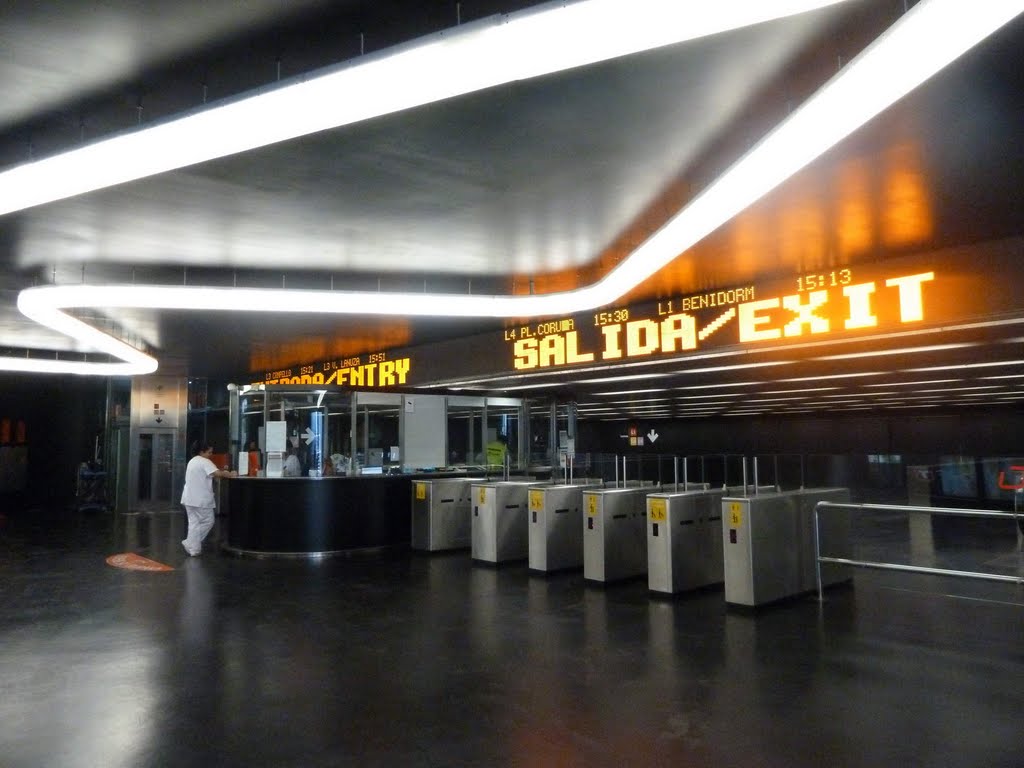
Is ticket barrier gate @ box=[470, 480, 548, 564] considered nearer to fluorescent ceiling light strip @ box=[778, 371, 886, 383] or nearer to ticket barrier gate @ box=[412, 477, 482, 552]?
ticket barrier gate @ box=[412, 477, 482, 552]

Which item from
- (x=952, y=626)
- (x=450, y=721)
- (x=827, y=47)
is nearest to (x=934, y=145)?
(x=827, y=47)

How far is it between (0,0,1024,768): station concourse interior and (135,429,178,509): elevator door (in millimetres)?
3978

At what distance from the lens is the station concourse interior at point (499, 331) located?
3250 mm

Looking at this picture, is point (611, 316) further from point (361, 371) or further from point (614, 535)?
point (361, 371)

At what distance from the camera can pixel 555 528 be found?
26.0 ft

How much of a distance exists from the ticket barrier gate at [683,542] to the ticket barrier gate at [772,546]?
41 centimetres

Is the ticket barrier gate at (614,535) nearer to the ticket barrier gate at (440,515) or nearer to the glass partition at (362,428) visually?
the ticket barrier gate at (440,515)

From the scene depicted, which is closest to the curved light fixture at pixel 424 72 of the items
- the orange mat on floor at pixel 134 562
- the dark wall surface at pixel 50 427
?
the orange mat on floor at pixel 134 562

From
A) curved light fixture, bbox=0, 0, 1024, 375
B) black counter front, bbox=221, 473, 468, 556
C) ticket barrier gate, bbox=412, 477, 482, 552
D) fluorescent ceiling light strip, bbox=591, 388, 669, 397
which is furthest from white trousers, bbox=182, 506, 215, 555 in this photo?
fluorescent ceiling light strip, bbox=591, 388, 669, 397

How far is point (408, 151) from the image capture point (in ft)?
14.7

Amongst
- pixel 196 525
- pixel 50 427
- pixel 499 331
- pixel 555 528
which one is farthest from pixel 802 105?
pixel 50 427

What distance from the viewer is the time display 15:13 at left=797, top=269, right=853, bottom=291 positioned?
22.4 feet

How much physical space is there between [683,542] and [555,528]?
163 centimetres

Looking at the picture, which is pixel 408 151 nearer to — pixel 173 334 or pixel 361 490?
pixel 361 490
